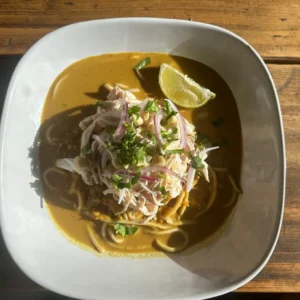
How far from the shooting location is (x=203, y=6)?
2754 mm

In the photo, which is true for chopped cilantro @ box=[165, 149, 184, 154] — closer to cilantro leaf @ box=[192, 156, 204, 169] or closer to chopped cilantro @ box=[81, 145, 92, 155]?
cilantro leaf @ box=[192, 156, 204, 169]

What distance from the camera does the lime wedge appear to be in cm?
257

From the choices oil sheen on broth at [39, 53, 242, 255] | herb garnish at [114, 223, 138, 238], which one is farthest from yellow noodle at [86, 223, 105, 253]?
herb garnish at [114, 223, 138, 238]

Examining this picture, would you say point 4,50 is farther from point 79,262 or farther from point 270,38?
point 270,38

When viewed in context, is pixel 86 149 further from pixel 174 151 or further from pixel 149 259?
pixel 149 259

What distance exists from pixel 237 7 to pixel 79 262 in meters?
1.94

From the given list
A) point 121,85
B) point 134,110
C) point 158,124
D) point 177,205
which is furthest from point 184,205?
point 121,85

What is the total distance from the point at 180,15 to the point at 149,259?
1587 mm

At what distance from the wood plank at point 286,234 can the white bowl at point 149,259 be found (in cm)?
19

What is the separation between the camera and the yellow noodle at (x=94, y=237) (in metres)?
2.45

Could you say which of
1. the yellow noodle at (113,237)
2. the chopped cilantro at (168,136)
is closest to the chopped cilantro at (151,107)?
the chopped cilantro at (168,136)

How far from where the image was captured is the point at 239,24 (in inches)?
108

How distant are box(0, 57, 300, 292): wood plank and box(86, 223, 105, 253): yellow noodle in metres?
0.40

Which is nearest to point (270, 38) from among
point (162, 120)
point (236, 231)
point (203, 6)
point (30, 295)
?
point (203, 6)
